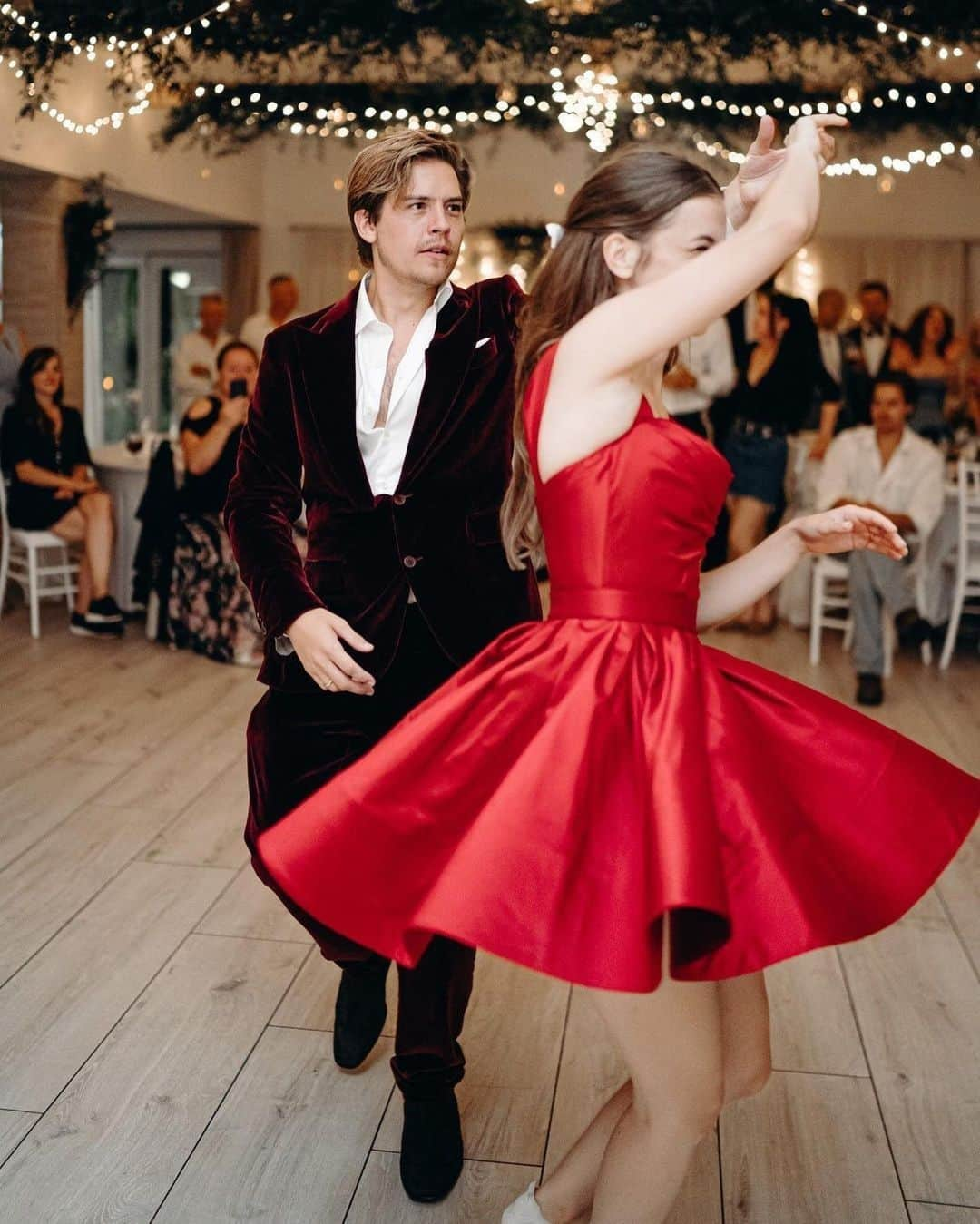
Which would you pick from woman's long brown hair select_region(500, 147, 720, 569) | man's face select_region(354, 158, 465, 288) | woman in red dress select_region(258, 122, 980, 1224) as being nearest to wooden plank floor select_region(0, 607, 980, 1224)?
woman in red dress select_region(258, 122, 980, 1224)

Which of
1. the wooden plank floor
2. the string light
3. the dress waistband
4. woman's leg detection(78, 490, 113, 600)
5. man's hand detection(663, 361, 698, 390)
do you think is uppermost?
the string light

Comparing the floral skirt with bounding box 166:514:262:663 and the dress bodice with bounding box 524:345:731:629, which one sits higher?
the dress bodice with bounding box 524:345:731:629

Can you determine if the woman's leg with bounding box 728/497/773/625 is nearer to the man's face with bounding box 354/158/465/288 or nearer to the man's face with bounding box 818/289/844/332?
the man's face with bounding box 818/289/844/332

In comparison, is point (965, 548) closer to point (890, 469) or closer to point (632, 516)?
point (890, 469)

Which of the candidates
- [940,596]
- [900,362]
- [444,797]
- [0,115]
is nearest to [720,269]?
[444,797]

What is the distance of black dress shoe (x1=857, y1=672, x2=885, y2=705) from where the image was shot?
535 centimetres

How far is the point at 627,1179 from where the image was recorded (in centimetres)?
160

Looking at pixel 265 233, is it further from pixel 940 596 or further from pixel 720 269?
pixel 720 269

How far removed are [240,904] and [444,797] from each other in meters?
1.78

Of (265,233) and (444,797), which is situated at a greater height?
(265,233)

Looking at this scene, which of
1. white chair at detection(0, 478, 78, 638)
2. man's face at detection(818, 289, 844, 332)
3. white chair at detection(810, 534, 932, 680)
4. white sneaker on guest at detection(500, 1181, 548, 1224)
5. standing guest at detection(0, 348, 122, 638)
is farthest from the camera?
man's face at detection(818, 289, 844, 332)

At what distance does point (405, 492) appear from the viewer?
2.06m

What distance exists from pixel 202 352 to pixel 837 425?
4.04 meters

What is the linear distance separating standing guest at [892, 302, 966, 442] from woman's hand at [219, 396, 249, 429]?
3.50m
